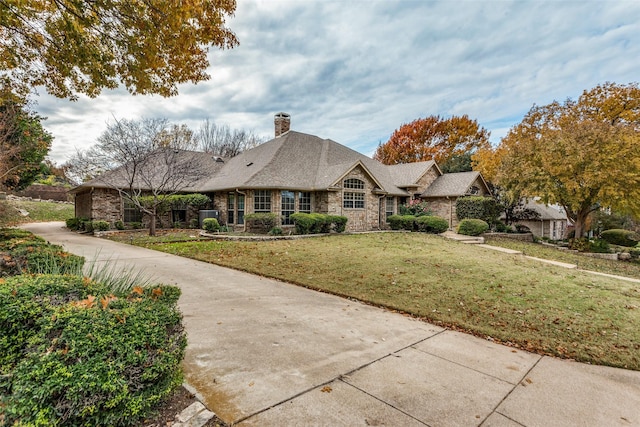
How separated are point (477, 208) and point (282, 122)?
1600cm

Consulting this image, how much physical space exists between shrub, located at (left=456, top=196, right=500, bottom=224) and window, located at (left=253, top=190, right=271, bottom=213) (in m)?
13.6

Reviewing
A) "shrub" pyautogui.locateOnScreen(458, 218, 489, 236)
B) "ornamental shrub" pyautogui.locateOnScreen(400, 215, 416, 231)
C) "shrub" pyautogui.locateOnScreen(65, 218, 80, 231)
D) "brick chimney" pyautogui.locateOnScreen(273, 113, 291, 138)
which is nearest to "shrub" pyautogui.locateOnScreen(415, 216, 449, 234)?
"ornamental shrub" pyautogui.locateOnScreen(400, 215, 416, 231)

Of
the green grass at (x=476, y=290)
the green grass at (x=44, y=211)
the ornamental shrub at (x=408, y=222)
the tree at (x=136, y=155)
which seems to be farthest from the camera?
the green grass at (x=44, y=211)

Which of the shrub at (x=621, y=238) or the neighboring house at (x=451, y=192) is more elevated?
the neighboring house at (x=451, y=192)

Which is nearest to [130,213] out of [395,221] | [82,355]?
[395,221]

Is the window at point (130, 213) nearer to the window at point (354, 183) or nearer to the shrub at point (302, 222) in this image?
the shrub at point (302, 222)

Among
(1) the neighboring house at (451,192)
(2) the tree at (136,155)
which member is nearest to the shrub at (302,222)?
(2) the tree at (136,155)

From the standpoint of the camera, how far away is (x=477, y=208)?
814 inches

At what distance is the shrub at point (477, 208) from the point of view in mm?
20703

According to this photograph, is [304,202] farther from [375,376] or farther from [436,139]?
[436,139]

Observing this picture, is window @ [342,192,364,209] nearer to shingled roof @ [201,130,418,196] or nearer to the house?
the house

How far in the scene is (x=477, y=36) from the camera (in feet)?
35.0

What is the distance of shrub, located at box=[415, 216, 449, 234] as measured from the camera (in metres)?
19.2

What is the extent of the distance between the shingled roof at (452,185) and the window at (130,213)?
2046 cm
